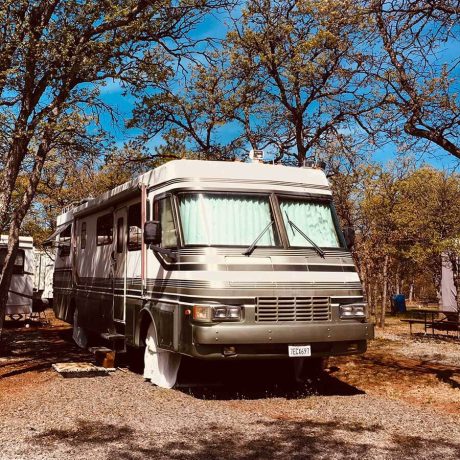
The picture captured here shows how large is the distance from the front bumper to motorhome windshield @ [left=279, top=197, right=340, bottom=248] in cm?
119

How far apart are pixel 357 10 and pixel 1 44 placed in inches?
220

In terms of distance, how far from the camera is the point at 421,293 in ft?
234

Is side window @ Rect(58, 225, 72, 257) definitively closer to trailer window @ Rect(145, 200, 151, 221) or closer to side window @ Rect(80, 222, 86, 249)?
side window @ Rect(80, 222, 86, 249)

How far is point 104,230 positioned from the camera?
11547mm

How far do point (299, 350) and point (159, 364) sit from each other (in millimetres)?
2175

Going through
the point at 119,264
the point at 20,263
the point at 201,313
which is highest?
the point at 20,263

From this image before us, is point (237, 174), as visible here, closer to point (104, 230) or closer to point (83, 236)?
point (104, 230)

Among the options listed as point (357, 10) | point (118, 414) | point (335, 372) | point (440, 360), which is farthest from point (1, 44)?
point (440, 360)

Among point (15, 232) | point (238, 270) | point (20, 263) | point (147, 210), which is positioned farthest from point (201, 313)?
point (20, 263)

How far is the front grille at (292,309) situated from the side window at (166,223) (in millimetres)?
1505

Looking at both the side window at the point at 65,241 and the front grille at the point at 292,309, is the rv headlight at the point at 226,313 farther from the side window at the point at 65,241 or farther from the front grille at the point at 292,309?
the side window at the point at 65,241

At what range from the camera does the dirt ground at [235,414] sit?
5637 mm

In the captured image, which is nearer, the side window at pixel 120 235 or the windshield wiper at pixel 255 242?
the windshield wiper at pixel 255 242

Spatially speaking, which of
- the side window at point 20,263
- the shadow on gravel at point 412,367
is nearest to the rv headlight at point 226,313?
the shadow on gravel at point 412,367
